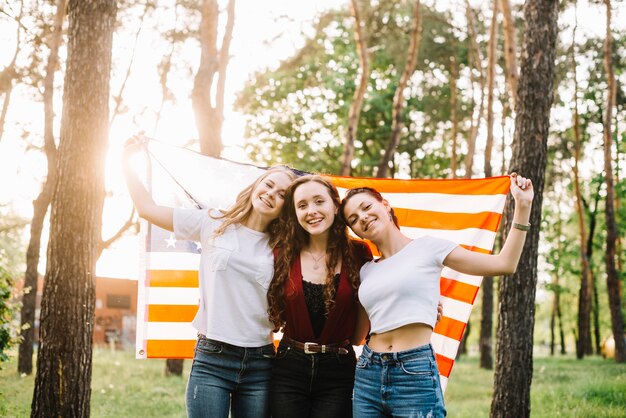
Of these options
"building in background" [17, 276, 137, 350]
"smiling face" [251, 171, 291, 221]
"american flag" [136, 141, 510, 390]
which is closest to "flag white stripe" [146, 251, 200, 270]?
"american flag" [136, 141, 510, 390]

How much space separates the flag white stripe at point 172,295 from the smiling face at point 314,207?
6.09 ft

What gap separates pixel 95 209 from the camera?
5574 millimetres

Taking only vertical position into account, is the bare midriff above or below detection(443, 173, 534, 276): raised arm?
below

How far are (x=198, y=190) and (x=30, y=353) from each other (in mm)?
10317

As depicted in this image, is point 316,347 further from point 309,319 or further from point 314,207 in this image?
point 314,207

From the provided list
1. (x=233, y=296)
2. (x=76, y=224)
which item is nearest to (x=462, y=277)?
(x=233, y=296)

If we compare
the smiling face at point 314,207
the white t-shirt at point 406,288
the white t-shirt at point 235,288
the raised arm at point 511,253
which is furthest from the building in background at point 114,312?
the raised arm at point 511,253

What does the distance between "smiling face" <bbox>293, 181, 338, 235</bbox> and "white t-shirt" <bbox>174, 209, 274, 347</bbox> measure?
0.32 meters

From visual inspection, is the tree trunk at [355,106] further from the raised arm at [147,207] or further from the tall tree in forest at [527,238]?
the raised arm at [147,207]

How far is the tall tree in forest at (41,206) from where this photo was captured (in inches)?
504

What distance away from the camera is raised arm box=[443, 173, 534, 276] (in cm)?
364

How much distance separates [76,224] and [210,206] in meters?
1.17

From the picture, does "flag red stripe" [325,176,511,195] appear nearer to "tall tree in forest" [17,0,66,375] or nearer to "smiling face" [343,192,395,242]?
"smiling face" [343,192,395,242]

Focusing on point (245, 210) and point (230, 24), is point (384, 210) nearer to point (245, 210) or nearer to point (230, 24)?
point (245, 210)
